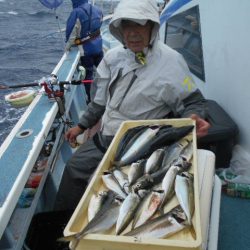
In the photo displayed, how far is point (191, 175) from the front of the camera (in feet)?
5.87

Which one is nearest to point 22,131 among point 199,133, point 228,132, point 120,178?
point 120,178

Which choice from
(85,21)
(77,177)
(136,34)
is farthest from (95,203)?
(85,21)

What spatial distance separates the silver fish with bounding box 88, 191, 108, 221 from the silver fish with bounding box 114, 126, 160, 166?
33 centimetres

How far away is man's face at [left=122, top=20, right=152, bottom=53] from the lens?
255 centimetres

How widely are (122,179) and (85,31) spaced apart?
5455mm

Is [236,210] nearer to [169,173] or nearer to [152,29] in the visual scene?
[169,173]

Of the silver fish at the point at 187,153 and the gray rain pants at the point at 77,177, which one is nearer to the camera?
the silver fish at the point at 187,153

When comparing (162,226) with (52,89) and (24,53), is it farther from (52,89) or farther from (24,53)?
(24,53)

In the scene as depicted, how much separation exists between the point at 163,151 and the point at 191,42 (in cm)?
291

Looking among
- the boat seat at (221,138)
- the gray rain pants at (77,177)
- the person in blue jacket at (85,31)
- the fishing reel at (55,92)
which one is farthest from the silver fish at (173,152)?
the person in blue jacket at (85,31)

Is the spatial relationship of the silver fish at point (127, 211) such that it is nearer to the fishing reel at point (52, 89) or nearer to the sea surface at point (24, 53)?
the fishing reel at point (52, 89)

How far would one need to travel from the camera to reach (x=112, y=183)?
5.85 feet

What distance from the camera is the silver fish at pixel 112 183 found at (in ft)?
5.72

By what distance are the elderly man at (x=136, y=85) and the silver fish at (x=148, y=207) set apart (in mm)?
921
